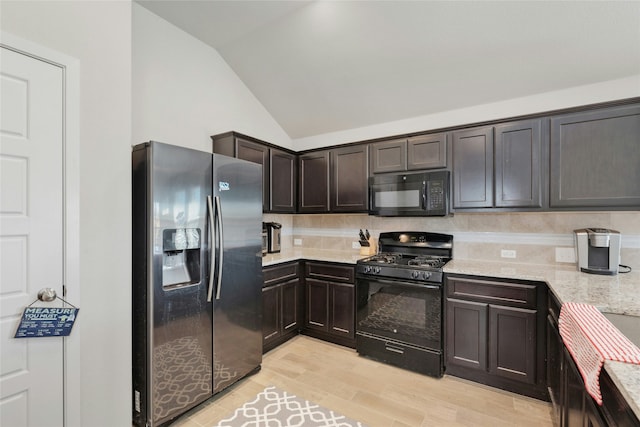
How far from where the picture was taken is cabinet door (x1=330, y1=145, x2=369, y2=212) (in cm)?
321

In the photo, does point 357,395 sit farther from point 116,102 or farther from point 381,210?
point 116,102

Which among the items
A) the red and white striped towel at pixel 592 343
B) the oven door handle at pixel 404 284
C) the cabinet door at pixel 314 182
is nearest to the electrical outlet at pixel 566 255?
the oven door handle at pixel 404 284

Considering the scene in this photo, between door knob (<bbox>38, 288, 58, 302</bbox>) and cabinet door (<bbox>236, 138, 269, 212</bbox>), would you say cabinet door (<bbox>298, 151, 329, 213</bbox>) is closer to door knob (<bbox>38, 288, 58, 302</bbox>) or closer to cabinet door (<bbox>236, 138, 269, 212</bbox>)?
cabinet door (<bbox>236, 138, 269, 212</bbox>)

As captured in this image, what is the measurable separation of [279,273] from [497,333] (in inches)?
78.6

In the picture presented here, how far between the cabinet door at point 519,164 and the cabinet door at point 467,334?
0.95m

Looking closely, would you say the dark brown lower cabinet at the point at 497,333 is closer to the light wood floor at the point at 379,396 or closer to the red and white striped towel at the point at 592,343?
the light wood floor at the point at 379,396

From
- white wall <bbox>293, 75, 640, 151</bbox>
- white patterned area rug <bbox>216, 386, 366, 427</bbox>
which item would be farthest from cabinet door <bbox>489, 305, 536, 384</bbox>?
white wall <bbox>293, 75, 640, 151</bbox>

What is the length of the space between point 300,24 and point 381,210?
6.30 feet

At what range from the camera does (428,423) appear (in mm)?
1938

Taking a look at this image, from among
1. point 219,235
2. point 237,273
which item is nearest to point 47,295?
point 219,235

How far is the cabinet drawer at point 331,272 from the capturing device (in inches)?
118

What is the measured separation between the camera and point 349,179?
3.31m

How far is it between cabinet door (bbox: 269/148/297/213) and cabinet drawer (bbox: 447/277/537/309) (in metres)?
1.96

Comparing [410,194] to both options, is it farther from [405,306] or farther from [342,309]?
[342,309]
